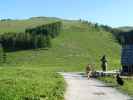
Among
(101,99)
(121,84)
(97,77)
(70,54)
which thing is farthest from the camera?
(70,54)

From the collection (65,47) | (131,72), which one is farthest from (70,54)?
(131,72)

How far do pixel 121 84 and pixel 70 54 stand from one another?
140317 millimetres

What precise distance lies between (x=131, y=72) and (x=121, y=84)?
15.1m

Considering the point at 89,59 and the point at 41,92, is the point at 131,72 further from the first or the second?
the point at 89,59

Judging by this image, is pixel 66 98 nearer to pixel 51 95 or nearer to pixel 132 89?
pixel 51 95

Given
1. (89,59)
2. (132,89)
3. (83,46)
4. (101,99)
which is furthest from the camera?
(83,46)

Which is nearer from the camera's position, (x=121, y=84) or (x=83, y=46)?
(x=121, y=84)

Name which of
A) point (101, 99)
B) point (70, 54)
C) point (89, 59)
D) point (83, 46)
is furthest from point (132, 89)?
point (83, 46)

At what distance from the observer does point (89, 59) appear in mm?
167875

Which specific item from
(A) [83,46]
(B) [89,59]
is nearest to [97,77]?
(B) [89,59]

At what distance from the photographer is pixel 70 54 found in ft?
586

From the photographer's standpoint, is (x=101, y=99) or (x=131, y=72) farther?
(x=131, y=72)

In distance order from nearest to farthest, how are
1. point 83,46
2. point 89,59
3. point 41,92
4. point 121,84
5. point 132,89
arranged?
point 41,92 → point 132,89 → point 121,84 → point 89,59 → point 83,46

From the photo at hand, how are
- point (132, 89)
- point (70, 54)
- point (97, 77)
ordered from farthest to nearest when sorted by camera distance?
point (70, 54) → point (97, 77) → point (132, 89)
